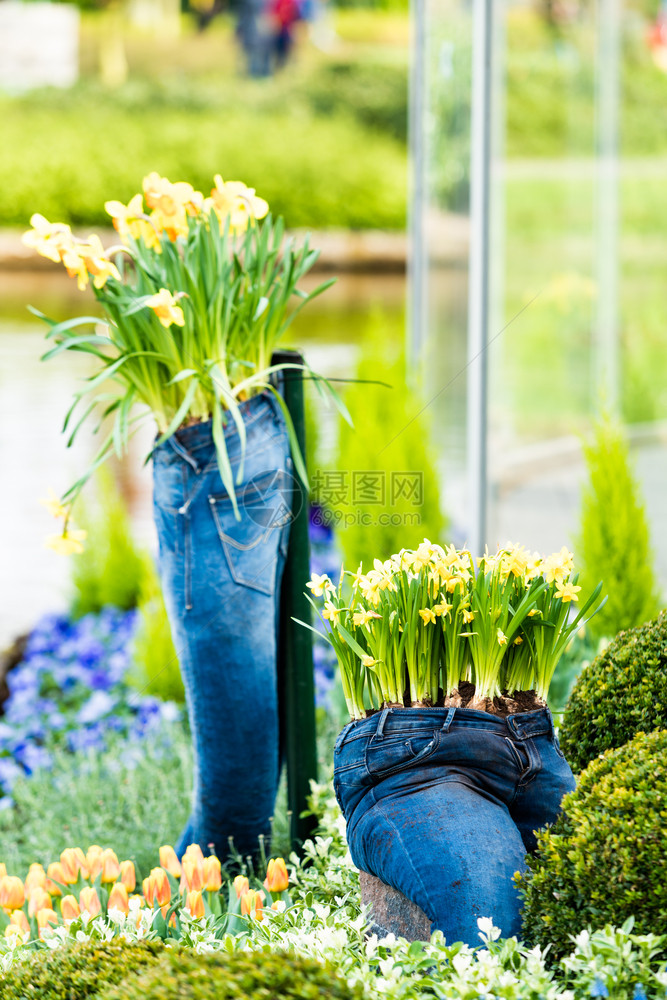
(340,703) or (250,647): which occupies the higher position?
(250,647)

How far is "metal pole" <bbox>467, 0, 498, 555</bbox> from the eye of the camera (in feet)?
11.9

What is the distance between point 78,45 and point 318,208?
8.12 metres

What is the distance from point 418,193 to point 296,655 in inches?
172

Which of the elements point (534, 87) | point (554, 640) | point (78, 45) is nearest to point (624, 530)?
point (554, 640)

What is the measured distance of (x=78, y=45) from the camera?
926 inches

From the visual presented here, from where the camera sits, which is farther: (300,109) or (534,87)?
(300,109)

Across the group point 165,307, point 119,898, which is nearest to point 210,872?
point 119,898

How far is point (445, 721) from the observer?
1420 mm

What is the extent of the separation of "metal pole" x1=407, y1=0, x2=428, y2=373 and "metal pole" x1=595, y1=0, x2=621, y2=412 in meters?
1.09

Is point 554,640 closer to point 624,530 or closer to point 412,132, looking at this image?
point 624,530

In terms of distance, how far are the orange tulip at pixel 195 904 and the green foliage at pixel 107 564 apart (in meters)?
2.43

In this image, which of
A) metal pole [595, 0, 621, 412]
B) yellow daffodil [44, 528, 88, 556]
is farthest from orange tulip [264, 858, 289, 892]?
metal pole [595, 0, 621, 412]

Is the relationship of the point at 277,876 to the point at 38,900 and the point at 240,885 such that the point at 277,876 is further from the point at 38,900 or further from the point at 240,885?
the point at 38,900

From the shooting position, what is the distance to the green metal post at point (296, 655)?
2.03m
